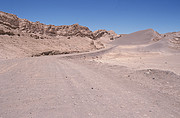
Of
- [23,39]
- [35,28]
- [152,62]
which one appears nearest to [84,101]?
[152,62]

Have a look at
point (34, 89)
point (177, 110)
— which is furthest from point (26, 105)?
point (177, 110)

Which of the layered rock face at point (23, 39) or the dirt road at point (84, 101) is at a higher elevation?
the layered rock face at point (23, 39)

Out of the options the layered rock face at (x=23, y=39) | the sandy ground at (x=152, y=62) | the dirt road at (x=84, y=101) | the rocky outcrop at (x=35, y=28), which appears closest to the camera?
the dirt road at (x=84, y=101)

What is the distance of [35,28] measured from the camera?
24.9 metres

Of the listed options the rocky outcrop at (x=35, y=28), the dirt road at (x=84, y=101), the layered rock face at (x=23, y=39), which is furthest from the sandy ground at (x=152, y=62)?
the rocky outcrop at (x=35, y=28)

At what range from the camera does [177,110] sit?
3.27 meters

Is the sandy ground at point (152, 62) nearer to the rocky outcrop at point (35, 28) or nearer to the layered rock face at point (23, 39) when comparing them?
the layered rock face at point (23, 39)

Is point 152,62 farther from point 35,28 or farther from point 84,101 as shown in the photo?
point 35,28

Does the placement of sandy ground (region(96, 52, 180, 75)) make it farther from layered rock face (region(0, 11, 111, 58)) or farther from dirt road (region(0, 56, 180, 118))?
layered rock face (region(0, 11, 111, 58))

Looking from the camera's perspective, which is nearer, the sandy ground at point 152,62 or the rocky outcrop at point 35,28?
the sandy ground at point 152,62

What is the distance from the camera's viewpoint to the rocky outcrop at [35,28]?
62.9 feet

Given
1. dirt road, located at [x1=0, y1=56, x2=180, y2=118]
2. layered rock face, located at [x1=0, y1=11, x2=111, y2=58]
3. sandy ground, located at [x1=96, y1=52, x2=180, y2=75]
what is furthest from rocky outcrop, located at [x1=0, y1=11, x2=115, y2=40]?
dirt road, located at [x1=0, y1=56, x2=180, y2=118]

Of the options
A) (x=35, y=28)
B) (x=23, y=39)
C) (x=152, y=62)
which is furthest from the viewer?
(x=35, y=28)

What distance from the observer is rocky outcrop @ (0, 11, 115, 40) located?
62.9ft
